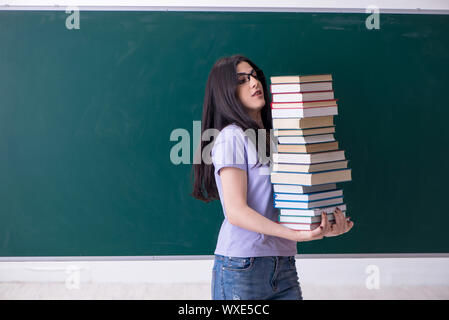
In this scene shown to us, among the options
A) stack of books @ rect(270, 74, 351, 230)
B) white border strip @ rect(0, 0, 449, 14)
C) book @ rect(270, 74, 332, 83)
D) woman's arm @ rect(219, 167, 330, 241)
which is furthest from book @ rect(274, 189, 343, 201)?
white border strip @ rect(0, 0, 449, 14)

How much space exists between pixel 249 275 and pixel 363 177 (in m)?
2.24

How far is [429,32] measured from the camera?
11.0 ft

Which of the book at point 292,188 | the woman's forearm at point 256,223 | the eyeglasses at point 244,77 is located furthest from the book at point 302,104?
the woman's forearm at point 256,223

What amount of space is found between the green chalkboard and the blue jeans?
200 centimetres

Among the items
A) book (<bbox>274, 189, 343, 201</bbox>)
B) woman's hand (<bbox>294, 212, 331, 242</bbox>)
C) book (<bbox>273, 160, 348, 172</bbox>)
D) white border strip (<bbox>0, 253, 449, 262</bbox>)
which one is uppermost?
book (<bbox>273, 160, 348, 172</bbox>)

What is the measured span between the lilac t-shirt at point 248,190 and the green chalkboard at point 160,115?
6.49 feet

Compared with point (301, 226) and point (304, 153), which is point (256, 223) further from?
point (304, 153)

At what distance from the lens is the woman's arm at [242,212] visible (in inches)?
50.7

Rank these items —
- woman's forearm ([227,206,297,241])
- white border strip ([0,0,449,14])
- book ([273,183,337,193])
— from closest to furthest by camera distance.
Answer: woman's forearm ([227,206,297,241]) < book ([273,183,337,193]) < white border strip ([0,0,449,14])

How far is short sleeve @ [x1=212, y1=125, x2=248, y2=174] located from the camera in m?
1.30

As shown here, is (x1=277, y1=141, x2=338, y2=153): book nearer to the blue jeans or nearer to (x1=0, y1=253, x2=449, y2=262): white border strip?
the blue jeans

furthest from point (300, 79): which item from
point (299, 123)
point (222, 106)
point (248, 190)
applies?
point (248, 190)

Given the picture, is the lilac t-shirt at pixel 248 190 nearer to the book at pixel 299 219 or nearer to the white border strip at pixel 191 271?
the book at pixel 299 219

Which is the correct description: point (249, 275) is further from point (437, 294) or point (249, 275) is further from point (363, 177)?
point (437, 294)
